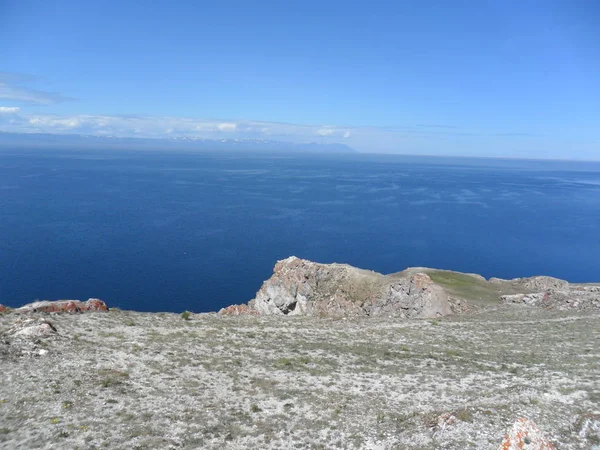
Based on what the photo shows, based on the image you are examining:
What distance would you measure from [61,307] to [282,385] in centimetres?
1752

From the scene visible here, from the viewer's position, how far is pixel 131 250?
9588cm

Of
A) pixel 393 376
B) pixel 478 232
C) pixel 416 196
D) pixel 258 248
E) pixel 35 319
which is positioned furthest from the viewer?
pixel 416 196

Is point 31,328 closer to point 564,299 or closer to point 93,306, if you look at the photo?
point 93,306

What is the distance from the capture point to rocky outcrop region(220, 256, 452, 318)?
44094mm

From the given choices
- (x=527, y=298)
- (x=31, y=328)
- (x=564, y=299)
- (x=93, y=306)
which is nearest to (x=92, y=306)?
(x=93, y=306)

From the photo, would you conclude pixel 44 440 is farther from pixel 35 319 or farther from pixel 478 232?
pixel 478 232

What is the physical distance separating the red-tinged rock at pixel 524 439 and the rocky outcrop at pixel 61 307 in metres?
27.2

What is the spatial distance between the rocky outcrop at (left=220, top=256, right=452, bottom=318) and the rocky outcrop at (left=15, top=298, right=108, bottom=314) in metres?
16.4

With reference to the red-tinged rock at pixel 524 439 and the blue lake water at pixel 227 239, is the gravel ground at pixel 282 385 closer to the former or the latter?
the red-tinged rock at pixel 524 439

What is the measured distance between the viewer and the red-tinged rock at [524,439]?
1320 centimetres

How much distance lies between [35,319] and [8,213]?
11864cm

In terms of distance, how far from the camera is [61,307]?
28.9m

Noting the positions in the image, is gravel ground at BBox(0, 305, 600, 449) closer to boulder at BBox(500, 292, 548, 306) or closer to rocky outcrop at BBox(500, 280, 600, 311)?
rocky outcrop at BBox(500, 280, 600, 311)

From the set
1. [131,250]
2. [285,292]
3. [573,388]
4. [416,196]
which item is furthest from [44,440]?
[416,196]
